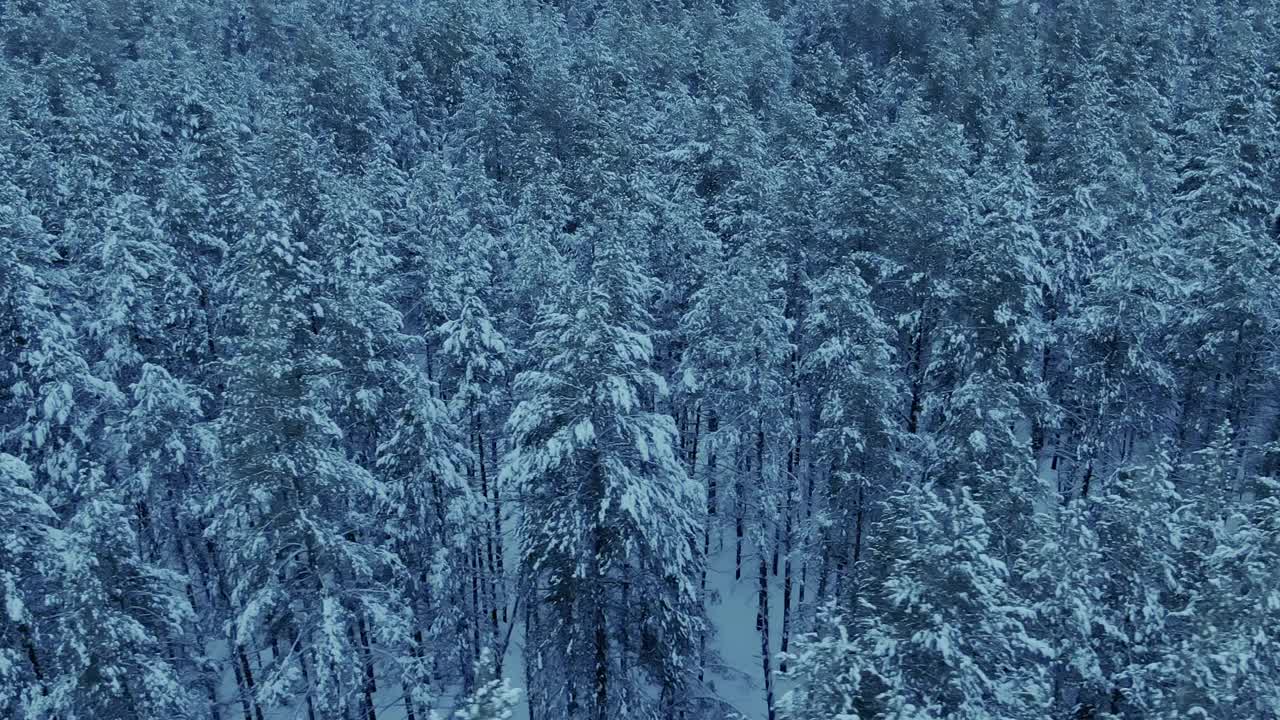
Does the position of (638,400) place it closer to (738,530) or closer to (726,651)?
(738,530)

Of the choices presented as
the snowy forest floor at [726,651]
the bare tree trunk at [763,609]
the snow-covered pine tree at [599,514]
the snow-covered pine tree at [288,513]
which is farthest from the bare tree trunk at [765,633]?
the snow-covered pine tree at [288,513]

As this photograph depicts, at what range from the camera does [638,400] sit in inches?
682

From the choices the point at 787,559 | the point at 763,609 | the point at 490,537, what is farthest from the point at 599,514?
the point at 763,609

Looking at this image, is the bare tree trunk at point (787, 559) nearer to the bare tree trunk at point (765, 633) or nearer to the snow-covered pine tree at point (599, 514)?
the bare tree trunk at point (765, 633)

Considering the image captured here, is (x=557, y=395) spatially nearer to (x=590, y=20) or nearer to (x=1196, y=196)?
(x=1196, y=196)

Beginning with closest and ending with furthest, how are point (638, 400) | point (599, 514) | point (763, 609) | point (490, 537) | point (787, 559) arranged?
1. point (599, 514)
2. point (638, 400)
3. point (490, 537)
4. point (787, 559)
5. point (763, 609)

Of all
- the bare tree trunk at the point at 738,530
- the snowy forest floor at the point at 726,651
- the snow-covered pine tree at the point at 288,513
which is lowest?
the snowy forest floor at the point at 726,651

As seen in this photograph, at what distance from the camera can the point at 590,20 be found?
74.5m

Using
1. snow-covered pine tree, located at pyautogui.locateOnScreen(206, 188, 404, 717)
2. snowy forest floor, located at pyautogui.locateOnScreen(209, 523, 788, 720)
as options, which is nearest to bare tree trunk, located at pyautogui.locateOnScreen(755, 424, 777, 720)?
snowy forest floor, located at pyautogui.locateOnScreen(209, 523, 788, 720)

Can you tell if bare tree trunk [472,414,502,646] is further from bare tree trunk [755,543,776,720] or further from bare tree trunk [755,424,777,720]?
bare tree trunk [755,543,776,720]

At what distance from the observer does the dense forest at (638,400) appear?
16.7 meters

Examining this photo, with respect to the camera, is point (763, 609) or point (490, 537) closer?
point (490, 537)

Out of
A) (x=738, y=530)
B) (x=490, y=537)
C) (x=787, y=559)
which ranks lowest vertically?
(x=738, y=530)

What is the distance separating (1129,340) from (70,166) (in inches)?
1327
